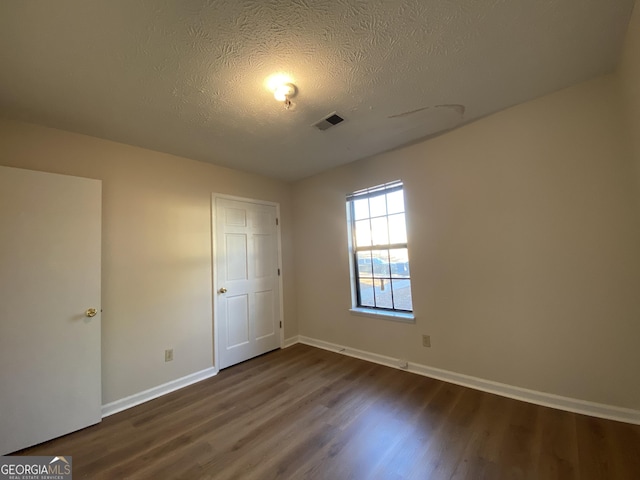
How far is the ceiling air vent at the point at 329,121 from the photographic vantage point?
216cm

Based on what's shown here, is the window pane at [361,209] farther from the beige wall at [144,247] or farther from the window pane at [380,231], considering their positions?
the beige wall at [144,247]

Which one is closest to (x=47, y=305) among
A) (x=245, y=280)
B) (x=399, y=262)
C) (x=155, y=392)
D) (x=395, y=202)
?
(x=155, y=392)

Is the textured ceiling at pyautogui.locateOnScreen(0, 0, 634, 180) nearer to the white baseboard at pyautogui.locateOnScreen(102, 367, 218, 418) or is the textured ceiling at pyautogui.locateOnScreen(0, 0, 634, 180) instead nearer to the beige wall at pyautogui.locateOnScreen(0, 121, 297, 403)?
the beige wall at pyautogui.locateOnScreen(0, 121, 297, 403)

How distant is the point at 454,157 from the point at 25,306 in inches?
146

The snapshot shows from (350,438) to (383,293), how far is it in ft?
5.31

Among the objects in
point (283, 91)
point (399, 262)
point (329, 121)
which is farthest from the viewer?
point (399, 262)

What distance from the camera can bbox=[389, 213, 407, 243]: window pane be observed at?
290cm

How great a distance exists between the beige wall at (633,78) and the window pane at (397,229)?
169cm

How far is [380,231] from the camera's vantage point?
312 centimetres

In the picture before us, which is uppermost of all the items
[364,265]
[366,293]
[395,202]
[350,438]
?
[395,202]

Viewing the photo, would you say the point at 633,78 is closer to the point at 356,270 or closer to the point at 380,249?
the point at 380,249

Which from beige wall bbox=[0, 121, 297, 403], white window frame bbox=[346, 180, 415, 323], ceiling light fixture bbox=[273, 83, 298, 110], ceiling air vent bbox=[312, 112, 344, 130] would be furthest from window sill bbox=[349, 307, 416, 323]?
ceiling light fixture bbox=[273, 83, 298, 110]

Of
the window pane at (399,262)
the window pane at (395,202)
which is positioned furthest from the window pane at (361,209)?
the window pane at (399,262)

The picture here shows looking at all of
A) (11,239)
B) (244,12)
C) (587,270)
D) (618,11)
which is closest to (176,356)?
(11,239)
